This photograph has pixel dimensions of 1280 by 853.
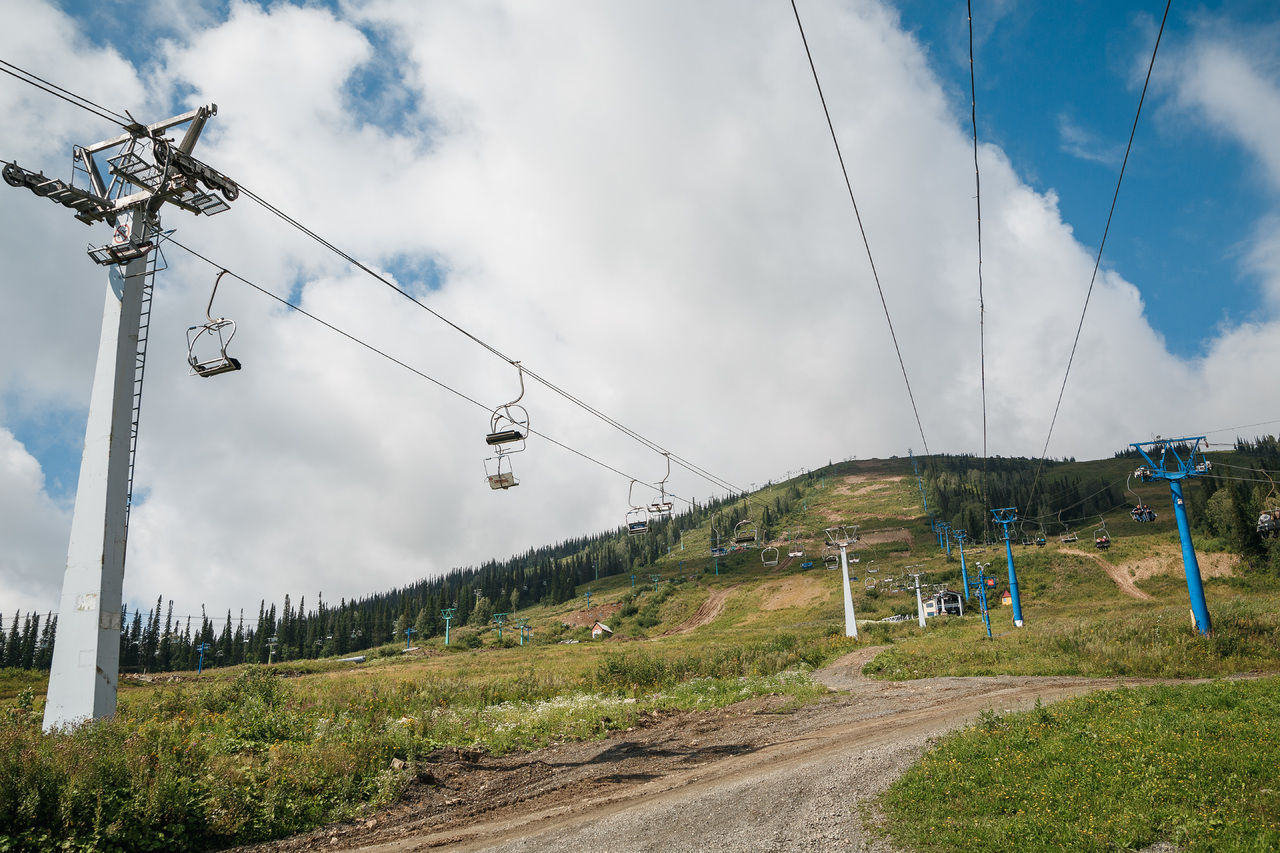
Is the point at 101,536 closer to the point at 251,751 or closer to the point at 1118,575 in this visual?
the point at 251,751

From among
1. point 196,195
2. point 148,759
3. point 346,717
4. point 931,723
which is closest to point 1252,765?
point 931,723

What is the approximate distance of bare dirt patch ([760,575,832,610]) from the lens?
12354 centimetres

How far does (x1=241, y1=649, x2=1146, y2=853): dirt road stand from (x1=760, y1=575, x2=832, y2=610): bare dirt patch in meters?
102

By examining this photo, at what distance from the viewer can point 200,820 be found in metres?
13.7

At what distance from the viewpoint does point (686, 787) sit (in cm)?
1559

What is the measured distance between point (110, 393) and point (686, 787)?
1729cm

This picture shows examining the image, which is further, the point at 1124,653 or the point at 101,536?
the point at 1124,653

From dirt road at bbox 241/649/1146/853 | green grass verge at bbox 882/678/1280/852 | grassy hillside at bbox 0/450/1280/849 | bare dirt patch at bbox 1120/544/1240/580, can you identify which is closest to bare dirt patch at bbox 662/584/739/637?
grassy hillside at bbox 0/450/1280/849

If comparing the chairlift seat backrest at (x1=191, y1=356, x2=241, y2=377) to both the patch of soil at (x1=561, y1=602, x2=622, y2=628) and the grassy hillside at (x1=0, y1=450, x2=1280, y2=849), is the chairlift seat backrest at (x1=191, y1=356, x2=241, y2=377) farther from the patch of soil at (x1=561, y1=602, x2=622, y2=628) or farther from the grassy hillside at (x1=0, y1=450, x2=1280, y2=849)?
the patch of soil at (x1=561, y1=602, x2=622, y2=628)

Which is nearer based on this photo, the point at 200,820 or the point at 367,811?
the point at 200,820

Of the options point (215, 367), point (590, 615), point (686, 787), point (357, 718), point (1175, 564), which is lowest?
point (590, 615)

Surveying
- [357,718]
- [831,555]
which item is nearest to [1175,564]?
[831,555]

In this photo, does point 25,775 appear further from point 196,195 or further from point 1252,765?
point 1252,765

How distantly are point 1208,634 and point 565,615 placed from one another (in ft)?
498
